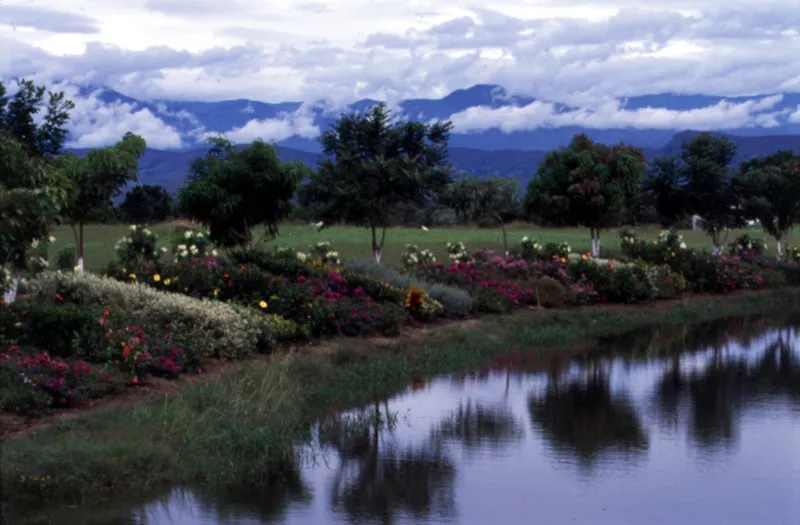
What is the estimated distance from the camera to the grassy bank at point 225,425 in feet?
34.1

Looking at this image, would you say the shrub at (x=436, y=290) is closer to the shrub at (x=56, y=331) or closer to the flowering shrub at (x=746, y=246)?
the shrub at (x=56, y=331)

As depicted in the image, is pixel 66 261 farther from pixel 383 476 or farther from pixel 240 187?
pixel 383 476

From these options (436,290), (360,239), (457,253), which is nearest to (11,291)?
(436,290)

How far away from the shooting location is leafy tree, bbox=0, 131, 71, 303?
14.1 meters

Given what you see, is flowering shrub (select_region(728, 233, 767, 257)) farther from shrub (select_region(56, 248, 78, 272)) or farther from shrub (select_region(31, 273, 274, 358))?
shrub (select_region(31, 273, 274, 358))

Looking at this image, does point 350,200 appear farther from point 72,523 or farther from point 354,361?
point 72,523

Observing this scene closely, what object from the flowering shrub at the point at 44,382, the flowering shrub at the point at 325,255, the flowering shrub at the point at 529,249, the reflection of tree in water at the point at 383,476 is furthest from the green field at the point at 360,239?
the reflection of tree in water at the point at 383,476

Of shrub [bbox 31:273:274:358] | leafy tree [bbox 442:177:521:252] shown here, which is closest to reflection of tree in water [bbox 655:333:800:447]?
shrub [bbox 31:273:274:358]

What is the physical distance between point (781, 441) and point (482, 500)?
5001 millimetres

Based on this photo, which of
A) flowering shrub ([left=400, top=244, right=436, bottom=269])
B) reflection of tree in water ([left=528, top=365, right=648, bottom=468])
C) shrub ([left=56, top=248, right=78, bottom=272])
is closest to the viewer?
reflection of tree in water ([left=528, top=365, right=648, bottom=468])

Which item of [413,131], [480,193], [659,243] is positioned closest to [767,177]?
[659,243]

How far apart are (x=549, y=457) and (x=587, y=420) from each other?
2.47 meters

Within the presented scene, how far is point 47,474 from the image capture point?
10219mm

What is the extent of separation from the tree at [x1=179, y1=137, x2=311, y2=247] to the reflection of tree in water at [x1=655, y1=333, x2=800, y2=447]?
36.6 ft
